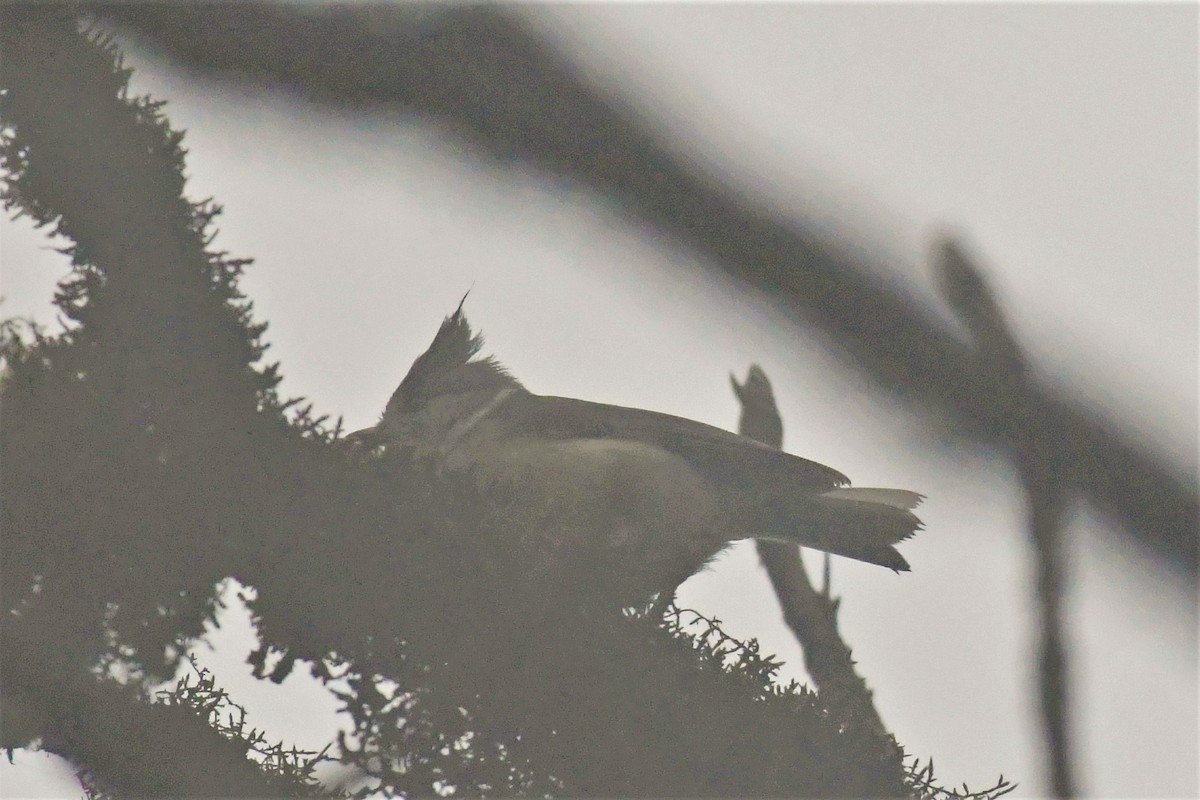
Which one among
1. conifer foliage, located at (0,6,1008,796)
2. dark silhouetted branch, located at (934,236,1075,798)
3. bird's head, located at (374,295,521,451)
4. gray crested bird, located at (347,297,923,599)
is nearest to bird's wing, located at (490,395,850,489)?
gray crested bird, located at (347,297,923,599)

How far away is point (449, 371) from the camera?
4.34 meters

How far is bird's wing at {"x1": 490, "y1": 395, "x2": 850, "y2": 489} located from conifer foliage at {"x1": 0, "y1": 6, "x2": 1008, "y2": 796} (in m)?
1.23

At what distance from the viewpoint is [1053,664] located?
1.49m

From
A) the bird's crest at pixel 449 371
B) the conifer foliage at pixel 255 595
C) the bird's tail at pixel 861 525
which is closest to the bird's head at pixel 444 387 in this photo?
the bird's crest at pixel 449 371

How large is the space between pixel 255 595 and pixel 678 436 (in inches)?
72.5

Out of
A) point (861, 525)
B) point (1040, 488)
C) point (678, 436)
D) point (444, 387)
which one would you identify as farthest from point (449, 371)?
point (1040, 488)

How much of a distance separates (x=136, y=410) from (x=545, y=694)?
82cm

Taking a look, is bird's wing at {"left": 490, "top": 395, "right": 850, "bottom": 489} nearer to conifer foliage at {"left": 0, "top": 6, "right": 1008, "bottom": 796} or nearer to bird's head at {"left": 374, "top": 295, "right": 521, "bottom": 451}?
bird's head at {"left": 374, "top": 295, "right": 521, "bottom": 451}

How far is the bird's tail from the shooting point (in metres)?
3.64

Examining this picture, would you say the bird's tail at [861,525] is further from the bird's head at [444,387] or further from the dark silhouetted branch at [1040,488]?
the dark silhouetted branch at [1040,488]

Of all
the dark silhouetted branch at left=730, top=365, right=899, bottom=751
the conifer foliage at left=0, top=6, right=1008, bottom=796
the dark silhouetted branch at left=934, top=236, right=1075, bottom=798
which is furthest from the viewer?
the dark silhouetted branch at left=730, top=365, right=899, bottom=751

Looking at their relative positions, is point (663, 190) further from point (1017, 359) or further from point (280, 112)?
point (280, 112)

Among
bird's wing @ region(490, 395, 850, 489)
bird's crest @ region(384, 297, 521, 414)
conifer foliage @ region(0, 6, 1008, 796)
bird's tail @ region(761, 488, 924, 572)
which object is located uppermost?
bird's crest @ region(384, 297, 521, 414)

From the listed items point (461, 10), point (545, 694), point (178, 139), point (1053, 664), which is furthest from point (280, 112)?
point (1053, 664)
